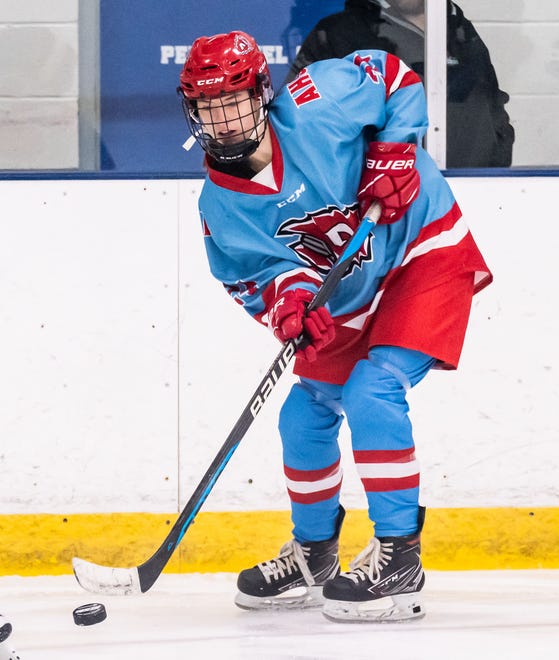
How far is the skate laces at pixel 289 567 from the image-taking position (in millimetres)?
2418

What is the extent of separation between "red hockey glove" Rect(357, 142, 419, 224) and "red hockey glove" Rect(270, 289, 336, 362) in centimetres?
23

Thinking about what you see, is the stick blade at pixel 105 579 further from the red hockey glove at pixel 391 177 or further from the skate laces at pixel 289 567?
the red hockey glove at pixel 391 177

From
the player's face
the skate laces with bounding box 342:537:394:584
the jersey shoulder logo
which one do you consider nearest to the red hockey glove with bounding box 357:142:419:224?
the jersey shoulder logo

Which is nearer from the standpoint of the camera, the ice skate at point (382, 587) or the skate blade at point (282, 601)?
the ice skate at point (382, 587)

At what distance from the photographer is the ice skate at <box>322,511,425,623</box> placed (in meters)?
2.17

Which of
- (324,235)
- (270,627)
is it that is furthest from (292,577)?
(324,235)

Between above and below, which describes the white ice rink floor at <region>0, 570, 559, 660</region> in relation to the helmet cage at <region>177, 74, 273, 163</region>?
below

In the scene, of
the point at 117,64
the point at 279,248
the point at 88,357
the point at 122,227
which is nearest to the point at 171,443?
the point at 88,357

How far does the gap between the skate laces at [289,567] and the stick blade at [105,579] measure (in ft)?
1.43

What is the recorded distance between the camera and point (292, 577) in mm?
2432

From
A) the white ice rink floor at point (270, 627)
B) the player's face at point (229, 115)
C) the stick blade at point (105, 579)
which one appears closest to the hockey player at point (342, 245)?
the player's face at point (229, 115)

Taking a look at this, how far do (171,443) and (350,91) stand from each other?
1099 millimetres

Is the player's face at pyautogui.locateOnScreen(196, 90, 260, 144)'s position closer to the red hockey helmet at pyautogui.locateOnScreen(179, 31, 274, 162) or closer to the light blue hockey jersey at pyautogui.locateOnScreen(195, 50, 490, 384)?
the red hockey helmet at pyautogui.locateOnScreen(179, 31, 274, 162)

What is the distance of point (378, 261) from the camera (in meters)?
2.25
